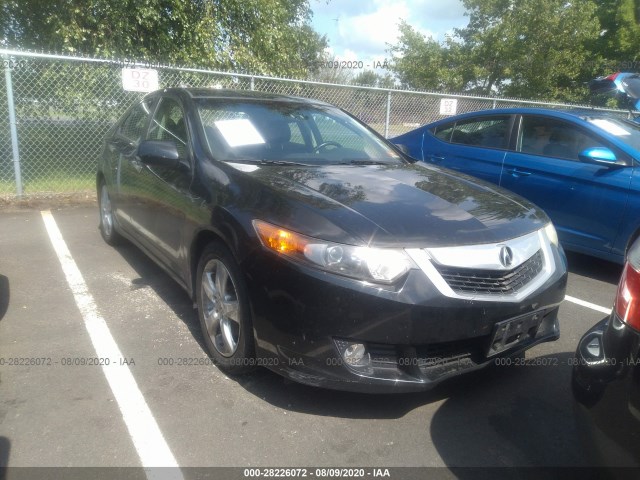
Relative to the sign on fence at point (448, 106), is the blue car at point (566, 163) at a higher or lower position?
lower

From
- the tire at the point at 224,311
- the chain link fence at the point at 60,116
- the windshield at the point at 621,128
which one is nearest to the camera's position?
the tire at the point at 224,311

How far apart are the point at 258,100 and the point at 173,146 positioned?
35.9 inches

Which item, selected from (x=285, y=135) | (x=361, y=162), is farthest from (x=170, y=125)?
(x=361, y=162)

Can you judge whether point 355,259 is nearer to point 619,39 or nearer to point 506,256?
point 506,256

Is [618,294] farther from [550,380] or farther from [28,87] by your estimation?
[28,87]

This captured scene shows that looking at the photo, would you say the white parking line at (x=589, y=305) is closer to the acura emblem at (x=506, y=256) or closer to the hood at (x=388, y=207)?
the hood at (x=388, y=207)

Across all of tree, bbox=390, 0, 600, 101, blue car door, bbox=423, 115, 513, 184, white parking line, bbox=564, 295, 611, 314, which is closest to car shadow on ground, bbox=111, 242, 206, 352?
white parking line, bbox=564, 295, 611, 314

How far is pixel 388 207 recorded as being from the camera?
2.76 metres

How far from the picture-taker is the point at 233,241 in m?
2.77

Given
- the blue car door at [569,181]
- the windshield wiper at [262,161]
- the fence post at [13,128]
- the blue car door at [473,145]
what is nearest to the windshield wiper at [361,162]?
the windshield wiper at [262,161]

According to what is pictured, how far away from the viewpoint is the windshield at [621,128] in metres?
4.94

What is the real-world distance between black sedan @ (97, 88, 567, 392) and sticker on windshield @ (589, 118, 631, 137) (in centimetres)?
228

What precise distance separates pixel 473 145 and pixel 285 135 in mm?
2926

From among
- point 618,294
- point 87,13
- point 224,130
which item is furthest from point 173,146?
point 87,13
